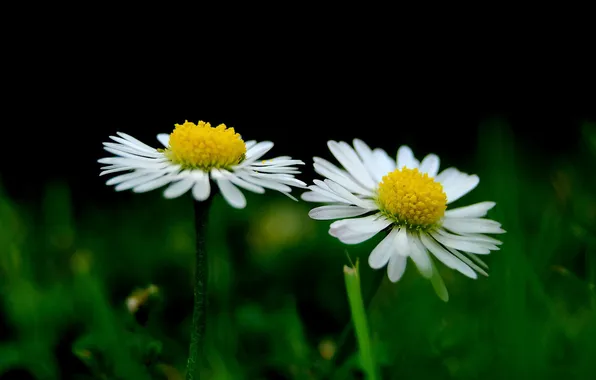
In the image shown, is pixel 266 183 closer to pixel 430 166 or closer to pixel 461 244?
pixel 461 244

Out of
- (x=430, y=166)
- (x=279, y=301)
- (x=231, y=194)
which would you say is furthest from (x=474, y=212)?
(x=279, y=301)

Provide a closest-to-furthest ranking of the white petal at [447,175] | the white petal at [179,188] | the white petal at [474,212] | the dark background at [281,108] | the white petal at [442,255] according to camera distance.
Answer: the white petal at [179,188] → the white petal at [442,255] → the white petal at [474,212] → the white petal at [447,175] → the dark background at [281,108]

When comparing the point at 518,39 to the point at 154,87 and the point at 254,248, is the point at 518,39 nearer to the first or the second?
the point at 154,87

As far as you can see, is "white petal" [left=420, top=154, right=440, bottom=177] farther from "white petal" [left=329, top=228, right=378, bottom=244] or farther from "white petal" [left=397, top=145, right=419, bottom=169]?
"white petal" [left=329, top=228, right=378, bottom=244]

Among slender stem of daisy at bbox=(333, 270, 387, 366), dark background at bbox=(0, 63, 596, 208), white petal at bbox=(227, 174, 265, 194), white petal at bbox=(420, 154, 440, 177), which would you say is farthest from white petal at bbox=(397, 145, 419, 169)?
dark background at bbox=(0, 63, 596, 208)

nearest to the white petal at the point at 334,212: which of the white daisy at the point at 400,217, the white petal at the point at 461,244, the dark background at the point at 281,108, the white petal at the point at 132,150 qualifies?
the white daisy at the point at 400,217

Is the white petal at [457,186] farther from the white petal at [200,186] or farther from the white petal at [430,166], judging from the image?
the white petal at [200,186]
